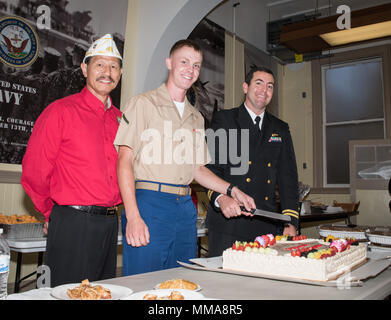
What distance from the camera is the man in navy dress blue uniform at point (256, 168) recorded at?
197cm

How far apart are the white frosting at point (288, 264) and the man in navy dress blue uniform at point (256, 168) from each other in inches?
22.3

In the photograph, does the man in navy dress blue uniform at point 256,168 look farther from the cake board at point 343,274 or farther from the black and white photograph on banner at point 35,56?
the black and white photograph on banner at point 35,56

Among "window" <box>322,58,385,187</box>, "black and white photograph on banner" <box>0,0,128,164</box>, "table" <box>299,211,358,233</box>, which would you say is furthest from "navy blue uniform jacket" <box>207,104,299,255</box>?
"window" <box>322,58,385,187</box>

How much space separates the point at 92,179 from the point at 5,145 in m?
1.88

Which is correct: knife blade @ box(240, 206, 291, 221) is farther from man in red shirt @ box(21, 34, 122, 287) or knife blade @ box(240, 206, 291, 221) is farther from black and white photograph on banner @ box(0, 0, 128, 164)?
black and white photograph on banner @ box(0, 0, 128, 164)

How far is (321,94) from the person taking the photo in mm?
7191

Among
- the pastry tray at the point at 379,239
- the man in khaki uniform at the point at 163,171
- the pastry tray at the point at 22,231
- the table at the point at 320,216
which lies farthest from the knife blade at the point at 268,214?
the table at the point at 320,216

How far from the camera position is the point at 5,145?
3244 millimetres

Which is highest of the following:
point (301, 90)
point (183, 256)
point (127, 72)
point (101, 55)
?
point (301, 90)

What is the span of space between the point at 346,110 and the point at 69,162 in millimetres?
6347

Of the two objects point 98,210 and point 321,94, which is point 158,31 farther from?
point 321,94

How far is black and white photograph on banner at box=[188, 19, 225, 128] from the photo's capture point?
5.21m
